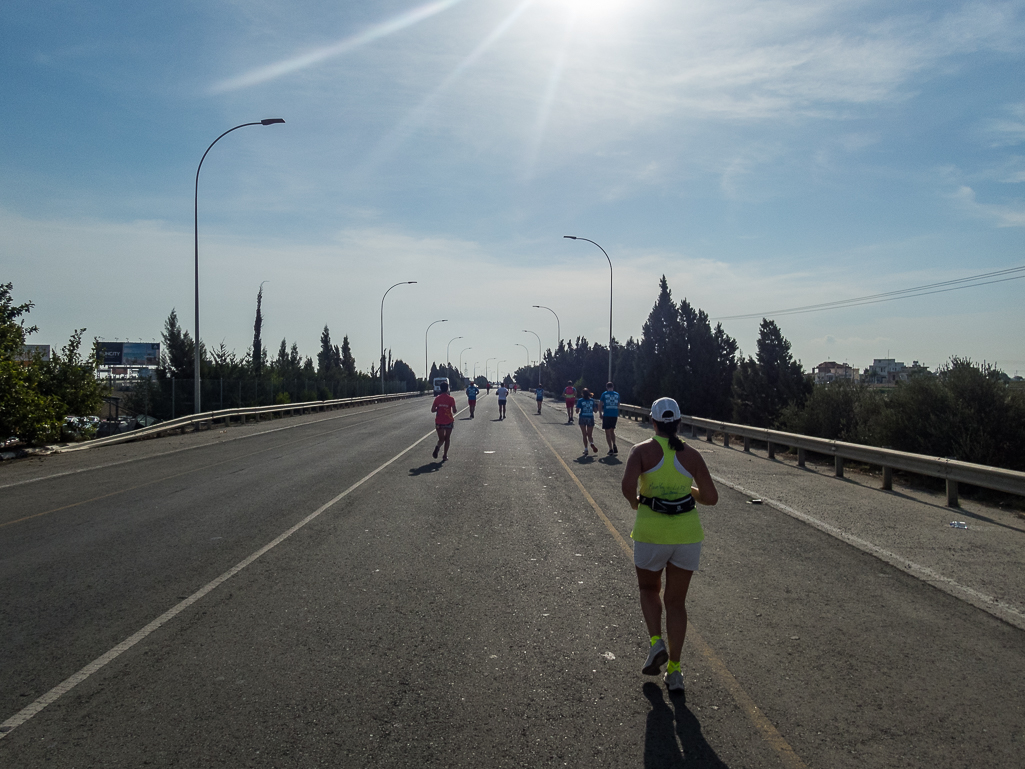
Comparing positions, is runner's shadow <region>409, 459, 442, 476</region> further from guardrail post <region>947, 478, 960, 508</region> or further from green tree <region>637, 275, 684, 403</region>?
green tree <region>637, 275, 684, 403</region>

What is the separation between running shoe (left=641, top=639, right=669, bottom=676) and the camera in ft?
14.7

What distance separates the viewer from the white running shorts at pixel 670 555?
15.2 feet

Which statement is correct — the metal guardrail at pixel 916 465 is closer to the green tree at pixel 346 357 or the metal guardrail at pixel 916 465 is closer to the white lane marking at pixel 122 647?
the white lane marking at pixel 122 647

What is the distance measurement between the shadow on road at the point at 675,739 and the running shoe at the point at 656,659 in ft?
0.51

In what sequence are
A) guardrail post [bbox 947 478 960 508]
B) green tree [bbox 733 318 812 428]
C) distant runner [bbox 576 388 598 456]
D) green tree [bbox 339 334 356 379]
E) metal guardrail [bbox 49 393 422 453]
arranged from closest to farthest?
guardrail post [bbox 947 478 960 508]
distant runner [bbox 576 388 598 456]
metal guardrail [bbox 49 393 422 453]
green tree [bbox 733 318 812 428]
green tree [bbox 339 334 356 379]

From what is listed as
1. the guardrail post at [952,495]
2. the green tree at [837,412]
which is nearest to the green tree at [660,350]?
the green tree at [837,412]

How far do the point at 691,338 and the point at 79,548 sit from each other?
35.0 meters

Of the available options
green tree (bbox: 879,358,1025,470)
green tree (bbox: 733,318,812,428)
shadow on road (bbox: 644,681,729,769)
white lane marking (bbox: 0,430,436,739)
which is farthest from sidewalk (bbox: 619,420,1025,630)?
green tree (bbox: 733,318,812,428)

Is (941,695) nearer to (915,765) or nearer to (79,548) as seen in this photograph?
(915,765)

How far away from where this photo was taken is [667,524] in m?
4.64

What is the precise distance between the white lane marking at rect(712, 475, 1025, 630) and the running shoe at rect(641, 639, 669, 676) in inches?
131

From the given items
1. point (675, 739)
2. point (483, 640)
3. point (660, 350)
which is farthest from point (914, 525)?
point (660, 350)

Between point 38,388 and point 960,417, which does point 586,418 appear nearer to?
point 960,417

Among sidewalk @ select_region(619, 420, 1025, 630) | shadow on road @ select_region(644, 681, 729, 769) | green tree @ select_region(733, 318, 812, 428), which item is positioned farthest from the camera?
green tree @ select_region(733, 318, 812, 428)
